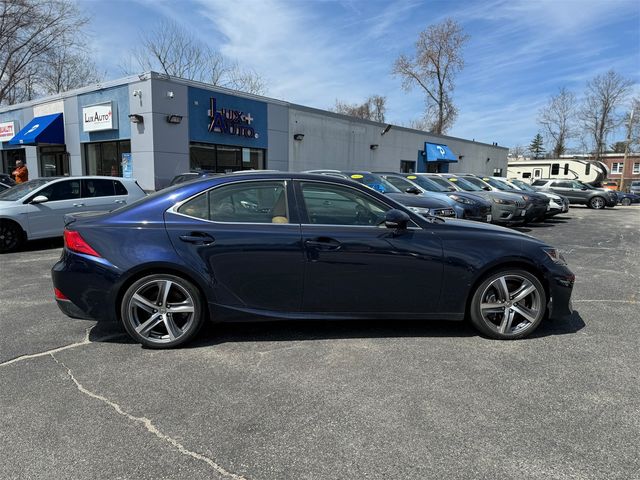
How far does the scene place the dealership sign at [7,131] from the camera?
22891 millimetres

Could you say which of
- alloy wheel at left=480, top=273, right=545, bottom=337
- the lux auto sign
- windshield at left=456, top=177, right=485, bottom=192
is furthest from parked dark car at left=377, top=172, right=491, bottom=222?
the lux auto sign

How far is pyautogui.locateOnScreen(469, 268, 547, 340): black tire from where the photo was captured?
4129 mm

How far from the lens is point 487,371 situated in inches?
139

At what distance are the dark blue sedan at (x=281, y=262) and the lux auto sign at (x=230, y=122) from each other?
13599mm

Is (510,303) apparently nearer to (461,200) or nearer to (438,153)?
(461,200)

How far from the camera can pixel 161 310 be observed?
12.8 ft

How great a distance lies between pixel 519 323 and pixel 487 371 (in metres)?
0.94

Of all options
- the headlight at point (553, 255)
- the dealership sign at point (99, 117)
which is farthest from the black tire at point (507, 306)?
the dealership sign at point (99, 117)

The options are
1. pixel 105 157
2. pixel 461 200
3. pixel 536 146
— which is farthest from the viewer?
pixel 536 146

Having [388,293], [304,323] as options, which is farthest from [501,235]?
[304,323]

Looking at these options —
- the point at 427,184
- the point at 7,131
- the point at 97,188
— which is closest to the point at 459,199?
the point at 427,184

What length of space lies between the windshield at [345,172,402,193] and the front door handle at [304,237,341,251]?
289 inches

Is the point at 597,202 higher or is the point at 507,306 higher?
the point at 597,202

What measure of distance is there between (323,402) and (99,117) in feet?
56.8
